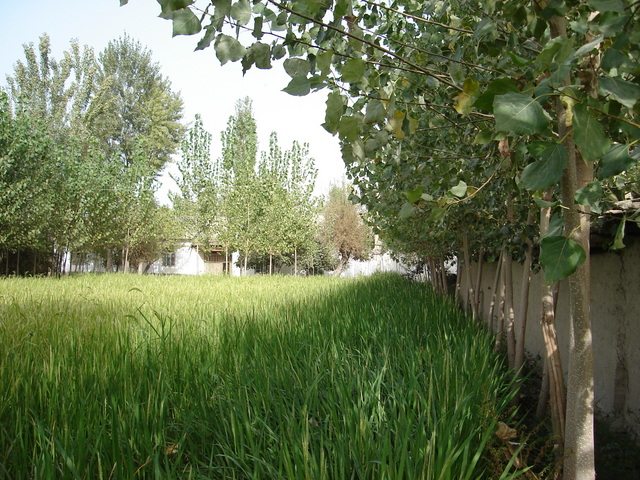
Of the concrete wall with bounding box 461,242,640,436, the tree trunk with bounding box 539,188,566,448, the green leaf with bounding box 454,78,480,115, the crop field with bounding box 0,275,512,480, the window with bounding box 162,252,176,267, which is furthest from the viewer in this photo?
the window with bounding box 162,252,176,267

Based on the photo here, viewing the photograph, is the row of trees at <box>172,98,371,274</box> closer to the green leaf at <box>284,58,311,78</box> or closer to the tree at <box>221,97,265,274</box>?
the tree at <box>221,97,265,274</box>

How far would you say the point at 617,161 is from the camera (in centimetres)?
94

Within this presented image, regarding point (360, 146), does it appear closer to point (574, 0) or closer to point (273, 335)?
point (574, 0)

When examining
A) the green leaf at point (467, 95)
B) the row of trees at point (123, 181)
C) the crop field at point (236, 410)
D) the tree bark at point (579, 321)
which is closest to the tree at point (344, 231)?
the row of trees at point (123, 181)

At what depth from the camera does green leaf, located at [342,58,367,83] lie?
1047mm

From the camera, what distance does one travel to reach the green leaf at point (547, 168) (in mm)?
883

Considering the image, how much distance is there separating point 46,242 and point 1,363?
598 inches

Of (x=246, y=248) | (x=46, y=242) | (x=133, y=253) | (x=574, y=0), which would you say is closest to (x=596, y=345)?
(x=574, y=0)

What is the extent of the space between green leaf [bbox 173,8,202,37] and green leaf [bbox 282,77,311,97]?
236mm

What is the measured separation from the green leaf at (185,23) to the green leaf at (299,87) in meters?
0.24

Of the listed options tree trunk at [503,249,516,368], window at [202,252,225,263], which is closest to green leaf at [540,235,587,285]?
tree trunk at [503,249,516,368]

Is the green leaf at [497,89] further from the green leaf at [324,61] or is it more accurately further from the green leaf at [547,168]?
the green leaf at [324,61]

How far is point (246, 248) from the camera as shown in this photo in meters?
22.2

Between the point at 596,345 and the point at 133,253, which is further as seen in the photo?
the point at 133,253
